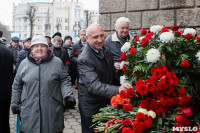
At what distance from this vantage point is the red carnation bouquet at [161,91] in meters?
2.35

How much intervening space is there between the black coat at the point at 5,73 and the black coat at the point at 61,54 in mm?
2512

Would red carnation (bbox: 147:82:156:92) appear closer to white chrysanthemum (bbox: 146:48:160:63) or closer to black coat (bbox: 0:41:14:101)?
white chrysanthemum (bbox: 146:48:160:63)

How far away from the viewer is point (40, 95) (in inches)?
141

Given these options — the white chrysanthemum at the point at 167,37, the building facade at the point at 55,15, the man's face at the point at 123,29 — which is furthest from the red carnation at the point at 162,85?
the building facade at the point at 55,15

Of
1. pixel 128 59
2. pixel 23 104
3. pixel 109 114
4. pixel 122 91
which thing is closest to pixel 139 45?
pixel 128 59

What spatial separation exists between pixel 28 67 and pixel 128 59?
1518mm

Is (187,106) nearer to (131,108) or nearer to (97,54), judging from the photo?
(131,108)

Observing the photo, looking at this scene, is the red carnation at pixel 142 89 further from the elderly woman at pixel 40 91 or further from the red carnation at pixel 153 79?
the elderly woman at pixel 40 91

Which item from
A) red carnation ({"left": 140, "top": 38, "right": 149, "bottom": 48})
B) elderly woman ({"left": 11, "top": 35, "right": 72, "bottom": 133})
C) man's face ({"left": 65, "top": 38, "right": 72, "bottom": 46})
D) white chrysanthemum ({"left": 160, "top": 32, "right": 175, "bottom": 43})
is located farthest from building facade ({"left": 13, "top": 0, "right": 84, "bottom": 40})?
white chrysanthemum ({"left": 160, "top": 32, "right": 175, "bottom": 43})

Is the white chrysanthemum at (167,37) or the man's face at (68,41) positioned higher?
the man's face at (68,41)

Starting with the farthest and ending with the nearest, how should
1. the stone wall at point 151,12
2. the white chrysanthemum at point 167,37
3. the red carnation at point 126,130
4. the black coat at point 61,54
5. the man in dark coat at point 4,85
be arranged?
the black coat at point 61,54, the stone wall at point 151,12, the man in dark coat at point 4,85, the white chrysanthemum at point 167,37, the red carnation at point 126,130

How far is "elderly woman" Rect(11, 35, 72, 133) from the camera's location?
11.7 feet

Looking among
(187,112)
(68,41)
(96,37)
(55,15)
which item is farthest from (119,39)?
(55,15)

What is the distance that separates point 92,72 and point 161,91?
996 millimetres
